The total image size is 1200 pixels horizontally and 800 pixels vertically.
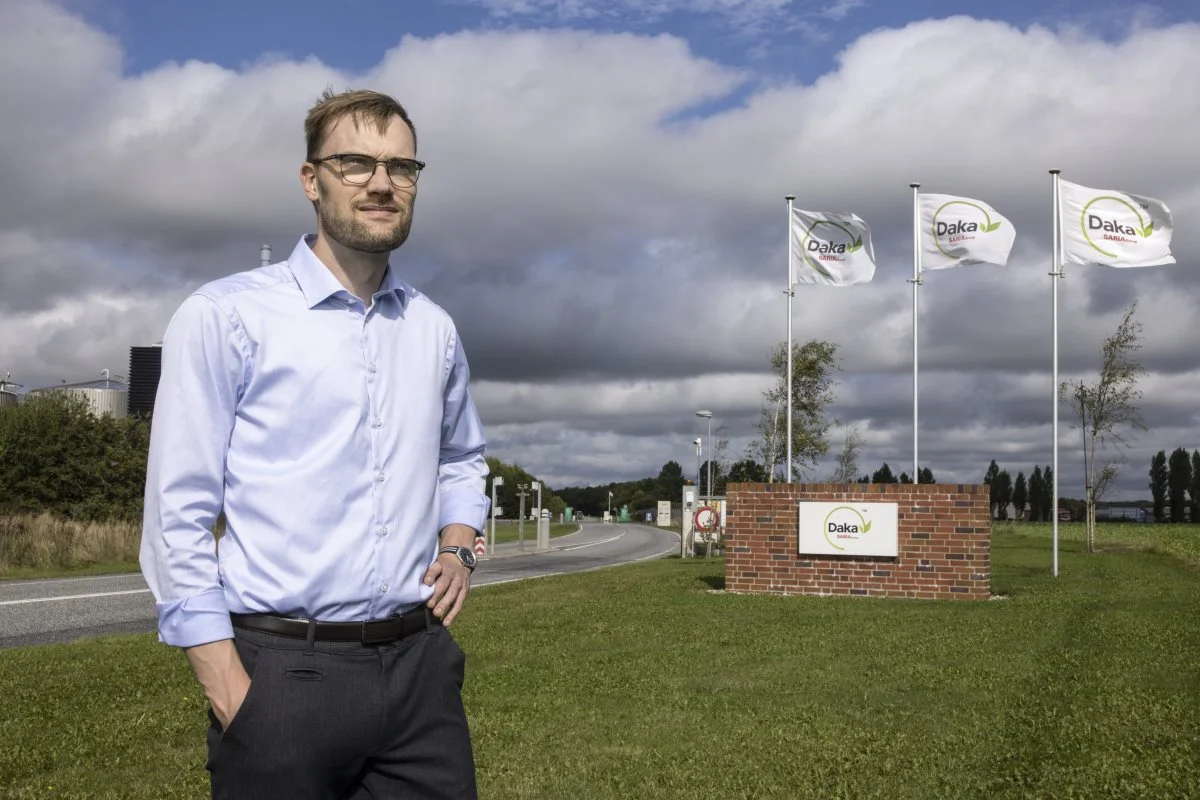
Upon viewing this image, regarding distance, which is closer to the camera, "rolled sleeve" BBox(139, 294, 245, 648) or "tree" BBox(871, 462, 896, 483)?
"rolled sleeve" BBox(139, 294, 245, 648)

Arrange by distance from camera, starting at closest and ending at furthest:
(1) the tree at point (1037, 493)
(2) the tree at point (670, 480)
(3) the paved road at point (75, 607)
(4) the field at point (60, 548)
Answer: (3) the paved road at point (75, 607), (4) the field at point (60, 548), (1) the tree at point (1037, 493), (2) the tree at point (670, 480)

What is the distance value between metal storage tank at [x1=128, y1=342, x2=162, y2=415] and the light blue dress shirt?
44.2m

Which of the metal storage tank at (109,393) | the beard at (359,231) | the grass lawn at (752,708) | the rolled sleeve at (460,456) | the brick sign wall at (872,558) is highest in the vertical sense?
the metal storage tank at (109,393)

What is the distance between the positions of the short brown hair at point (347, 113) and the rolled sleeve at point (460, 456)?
1.79 ft

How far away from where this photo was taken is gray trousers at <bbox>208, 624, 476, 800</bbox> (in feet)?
7.69

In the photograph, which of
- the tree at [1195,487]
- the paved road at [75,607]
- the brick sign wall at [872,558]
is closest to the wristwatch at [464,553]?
the paved road at [75,607]

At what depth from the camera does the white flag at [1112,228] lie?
23.5 m

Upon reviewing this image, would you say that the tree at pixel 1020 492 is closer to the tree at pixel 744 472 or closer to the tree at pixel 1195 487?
the tree at pixel 1195 487

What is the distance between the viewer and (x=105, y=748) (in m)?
6.97

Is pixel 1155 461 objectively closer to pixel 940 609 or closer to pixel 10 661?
pixel 940 609

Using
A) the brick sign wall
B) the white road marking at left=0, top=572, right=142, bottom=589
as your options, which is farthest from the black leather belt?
the white road marking at left=0, top=572, right=142, bottom=589

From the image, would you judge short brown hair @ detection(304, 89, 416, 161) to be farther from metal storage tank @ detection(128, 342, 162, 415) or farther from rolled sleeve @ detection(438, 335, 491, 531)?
metal storage tank @ detection(128, 342, 162, 415)

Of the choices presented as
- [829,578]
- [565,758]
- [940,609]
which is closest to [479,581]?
[829,578]

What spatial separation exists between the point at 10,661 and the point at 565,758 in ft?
20.6
